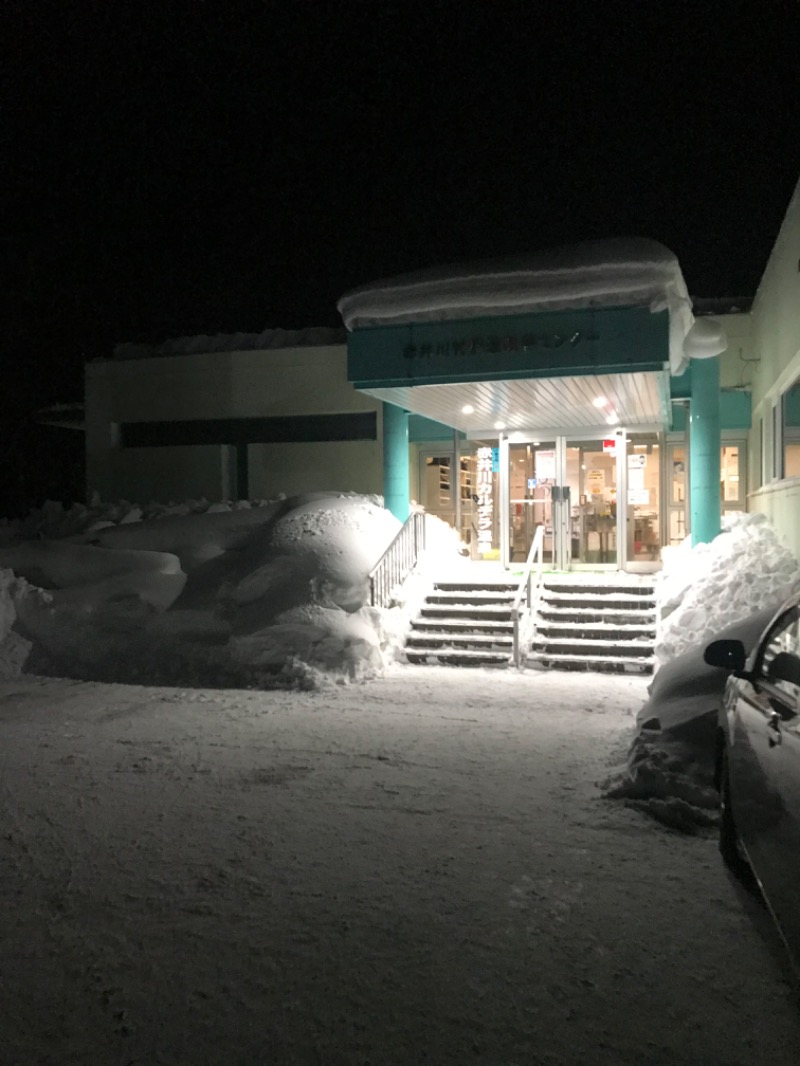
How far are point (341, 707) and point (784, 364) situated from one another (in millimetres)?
7794

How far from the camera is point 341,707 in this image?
9438 mm

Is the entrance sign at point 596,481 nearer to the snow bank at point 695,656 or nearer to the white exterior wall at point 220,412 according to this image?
the snow bank at point 695,656

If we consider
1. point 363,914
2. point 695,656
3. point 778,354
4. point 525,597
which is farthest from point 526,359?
point 363,914

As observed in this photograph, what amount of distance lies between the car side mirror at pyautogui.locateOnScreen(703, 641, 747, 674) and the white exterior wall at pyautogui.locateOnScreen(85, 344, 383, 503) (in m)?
15.3

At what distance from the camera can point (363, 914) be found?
4336 millimetres

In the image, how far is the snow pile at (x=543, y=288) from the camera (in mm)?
11836

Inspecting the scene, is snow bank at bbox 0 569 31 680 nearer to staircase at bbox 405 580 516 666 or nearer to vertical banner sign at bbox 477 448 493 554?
staircase at bbox 405 580 516 666

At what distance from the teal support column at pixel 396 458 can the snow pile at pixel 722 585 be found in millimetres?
4820

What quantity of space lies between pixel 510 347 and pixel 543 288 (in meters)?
0.94

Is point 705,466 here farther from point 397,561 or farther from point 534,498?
point 397,561

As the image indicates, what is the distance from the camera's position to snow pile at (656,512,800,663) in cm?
1055

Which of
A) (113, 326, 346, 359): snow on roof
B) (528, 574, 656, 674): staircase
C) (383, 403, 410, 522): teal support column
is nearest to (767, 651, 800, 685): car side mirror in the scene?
(528, 574, 656, 674): staircase

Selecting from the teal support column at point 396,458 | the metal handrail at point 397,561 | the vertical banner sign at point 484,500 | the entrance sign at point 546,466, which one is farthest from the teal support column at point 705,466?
the teal support column at point 396,458

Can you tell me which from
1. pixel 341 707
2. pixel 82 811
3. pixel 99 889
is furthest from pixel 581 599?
pixel 99 889
